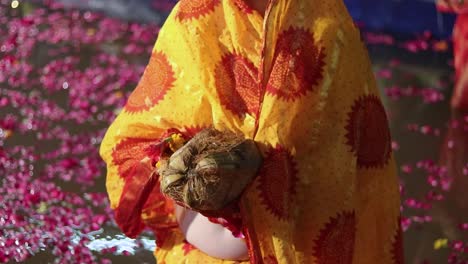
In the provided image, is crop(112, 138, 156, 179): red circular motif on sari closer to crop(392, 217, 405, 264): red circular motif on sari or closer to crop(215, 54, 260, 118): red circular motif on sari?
crop(215, 54, 260, 118): red circular motif on sari

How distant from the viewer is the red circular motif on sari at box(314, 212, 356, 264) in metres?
1.92

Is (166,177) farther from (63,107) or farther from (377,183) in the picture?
(63,107)

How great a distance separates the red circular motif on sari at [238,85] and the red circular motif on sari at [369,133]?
0.21m

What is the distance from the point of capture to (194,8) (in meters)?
1.94

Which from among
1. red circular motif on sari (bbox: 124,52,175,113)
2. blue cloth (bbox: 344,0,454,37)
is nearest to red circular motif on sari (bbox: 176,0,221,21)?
red circular motif on sari (bbox: 124,52,175,113)

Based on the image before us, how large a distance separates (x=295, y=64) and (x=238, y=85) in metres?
0.14

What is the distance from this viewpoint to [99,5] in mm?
5379

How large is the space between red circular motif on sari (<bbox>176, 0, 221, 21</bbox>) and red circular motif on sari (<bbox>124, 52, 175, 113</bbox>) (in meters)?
0.11

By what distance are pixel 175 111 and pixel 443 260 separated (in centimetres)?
154

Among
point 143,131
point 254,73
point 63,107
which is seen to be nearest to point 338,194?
point 254,73

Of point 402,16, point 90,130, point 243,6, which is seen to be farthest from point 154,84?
point 402,16

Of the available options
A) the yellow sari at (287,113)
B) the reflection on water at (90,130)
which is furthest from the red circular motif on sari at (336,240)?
the reflection on water at (90,130)

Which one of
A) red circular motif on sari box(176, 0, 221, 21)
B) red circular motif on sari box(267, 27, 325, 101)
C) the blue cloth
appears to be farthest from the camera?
the blue cloth

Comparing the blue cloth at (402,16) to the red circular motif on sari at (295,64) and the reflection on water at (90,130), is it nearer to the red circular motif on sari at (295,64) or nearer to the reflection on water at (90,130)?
the reflection on water at (90,130)
